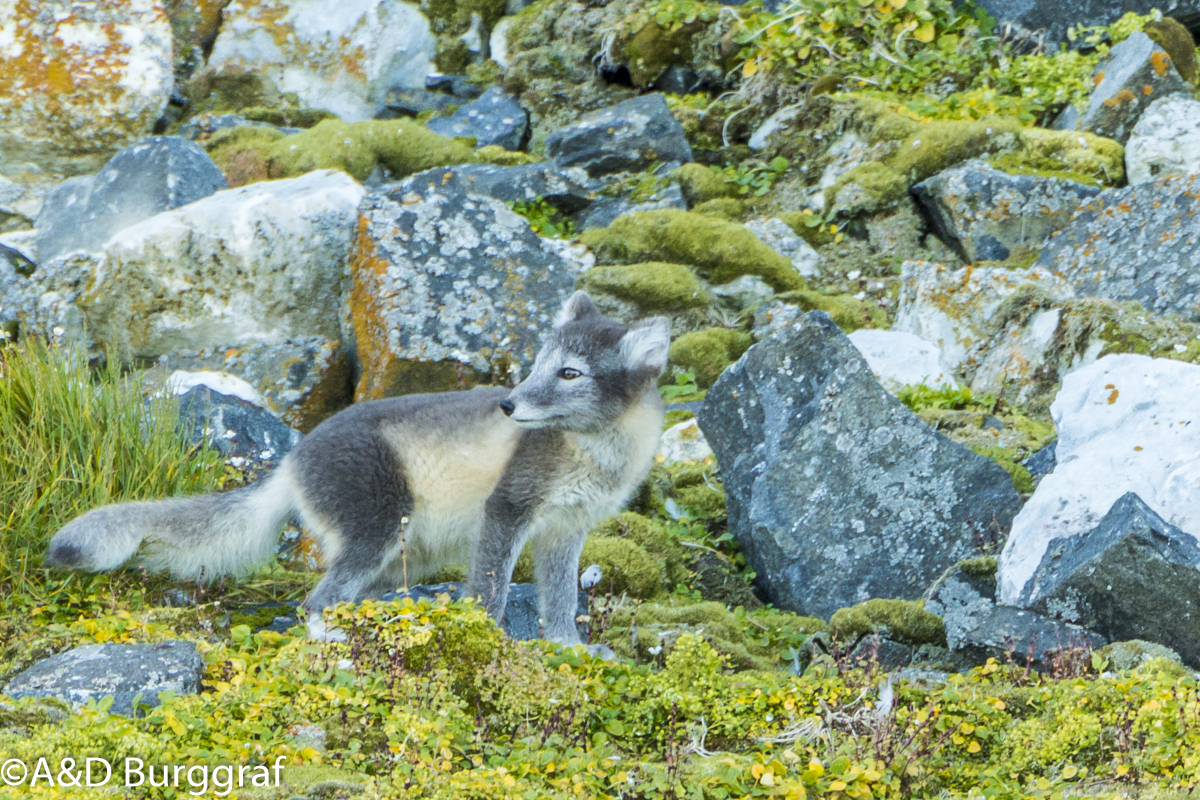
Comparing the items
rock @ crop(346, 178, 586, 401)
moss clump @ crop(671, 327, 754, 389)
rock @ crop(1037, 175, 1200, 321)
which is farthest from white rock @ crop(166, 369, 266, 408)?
rock @ crop(1037, 175, 1200, 321)

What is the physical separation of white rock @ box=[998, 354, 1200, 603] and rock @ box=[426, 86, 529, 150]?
10077 mm

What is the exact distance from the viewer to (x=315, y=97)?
16.7 meters

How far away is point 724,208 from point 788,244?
1096 millimetres

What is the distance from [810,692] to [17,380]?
16.2 feet

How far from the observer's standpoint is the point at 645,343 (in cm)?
639

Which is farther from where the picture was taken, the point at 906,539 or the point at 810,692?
the point at 906,539

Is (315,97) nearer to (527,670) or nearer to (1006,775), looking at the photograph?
(527,670)

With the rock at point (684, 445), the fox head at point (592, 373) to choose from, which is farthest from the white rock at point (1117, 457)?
the rock at point (684, 445)

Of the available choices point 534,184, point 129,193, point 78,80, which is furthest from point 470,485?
point 78,80

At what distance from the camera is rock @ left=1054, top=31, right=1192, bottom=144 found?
12625 mm

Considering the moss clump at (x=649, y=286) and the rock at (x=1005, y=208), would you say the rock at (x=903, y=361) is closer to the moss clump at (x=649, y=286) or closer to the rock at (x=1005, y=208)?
the moss clump at (x=649, y=286)

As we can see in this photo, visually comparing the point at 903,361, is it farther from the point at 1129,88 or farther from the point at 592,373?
the point at 1129,88

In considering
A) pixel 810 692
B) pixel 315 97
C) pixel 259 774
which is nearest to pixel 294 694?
pixel 259 774

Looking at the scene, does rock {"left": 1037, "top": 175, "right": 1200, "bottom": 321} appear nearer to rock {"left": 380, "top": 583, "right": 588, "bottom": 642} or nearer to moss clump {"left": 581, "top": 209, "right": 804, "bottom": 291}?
moss clump {"left": 581, "top": 209, "right": 804, "bottom": 291}
